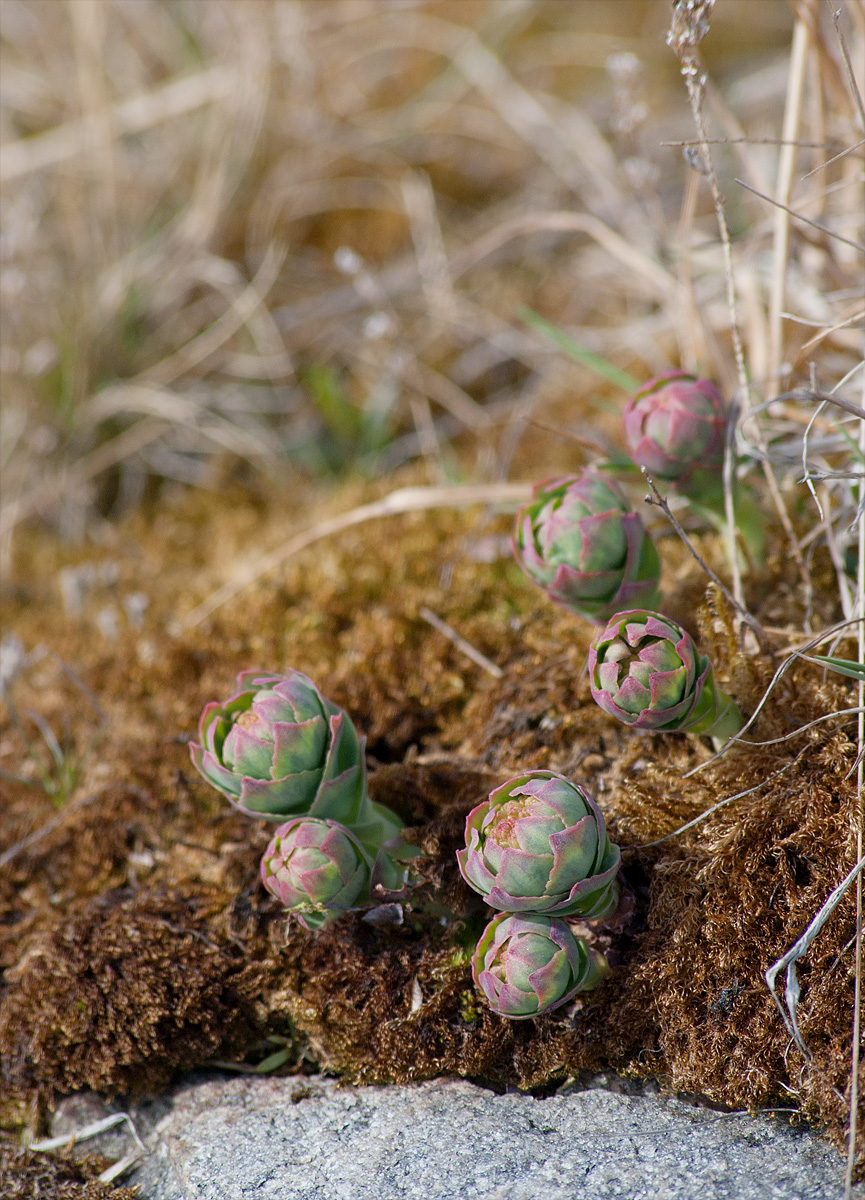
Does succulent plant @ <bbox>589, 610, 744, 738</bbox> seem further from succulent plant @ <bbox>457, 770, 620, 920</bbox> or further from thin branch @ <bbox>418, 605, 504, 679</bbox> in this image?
thin branch @ <bbox>418, 605, 504, 679</bbox>

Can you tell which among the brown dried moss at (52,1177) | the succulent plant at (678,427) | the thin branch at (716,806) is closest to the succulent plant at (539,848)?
the thin branch at (716,806)

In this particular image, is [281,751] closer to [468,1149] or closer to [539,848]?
[539,848]

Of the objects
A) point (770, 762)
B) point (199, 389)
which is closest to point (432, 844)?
point (770, 762)

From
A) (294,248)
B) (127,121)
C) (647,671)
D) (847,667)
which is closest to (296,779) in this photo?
(647,671)

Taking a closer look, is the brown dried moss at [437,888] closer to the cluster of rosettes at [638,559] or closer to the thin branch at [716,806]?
the thin branch at [716,806]

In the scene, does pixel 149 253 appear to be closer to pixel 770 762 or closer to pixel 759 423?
pixel 759 423

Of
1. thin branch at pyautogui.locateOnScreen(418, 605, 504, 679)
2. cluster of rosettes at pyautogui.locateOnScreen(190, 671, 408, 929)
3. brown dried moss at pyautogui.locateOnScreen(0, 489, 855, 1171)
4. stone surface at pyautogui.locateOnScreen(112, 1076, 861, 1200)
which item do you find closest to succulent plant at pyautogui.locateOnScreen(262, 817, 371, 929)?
cluster of rosettes at pyautogui.locateOnScreen(190, 671, 408, 929)

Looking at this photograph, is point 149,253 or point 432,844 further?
point 149,253
